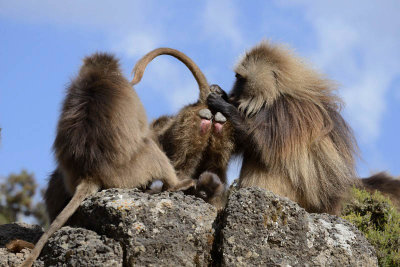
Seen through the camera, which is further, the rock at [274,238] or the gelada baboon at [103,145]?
the gelada baboon at [103,145]

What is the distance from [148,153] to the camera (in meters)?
5.28

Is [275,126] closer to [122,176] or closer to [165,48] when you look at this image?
[165,48]

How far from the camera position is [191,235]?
4.64 meters

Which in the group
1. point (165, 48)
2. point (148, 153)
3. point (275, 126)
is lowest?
point (148, 153)

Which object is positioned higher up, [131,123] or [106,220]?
[131,123]

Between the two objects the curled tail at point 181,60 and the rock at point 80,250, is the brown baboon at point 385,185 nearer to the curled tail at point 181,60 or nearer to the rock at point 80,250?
the curled tail at point 181,60

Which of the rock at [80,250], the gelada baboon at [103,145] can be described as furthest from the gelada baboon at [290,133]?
the rock at [80,250]

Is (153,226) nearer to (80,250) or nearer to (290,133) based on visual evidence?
(80,250)

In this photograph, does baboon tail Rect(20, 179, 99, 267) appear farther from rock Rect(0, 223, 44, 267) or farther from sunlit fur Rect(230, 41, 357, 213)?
sunlit fur Rect(230, 41, 357, 213)

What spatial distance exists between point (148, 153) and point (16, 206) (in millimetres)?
7716

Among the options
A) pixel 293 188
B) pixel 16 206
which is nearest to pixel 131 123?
pixel 293 188

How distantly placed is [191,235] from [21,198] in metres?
8.42

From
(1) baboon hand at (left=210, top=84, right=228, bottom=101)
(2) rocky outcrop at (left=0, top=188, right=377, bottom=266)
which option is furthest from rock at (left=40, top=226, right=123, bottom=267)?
(1) baboon hand at (left=210, top=84, right=228, bottom=101)

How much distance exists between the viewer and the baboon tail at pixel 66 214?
181 inches
